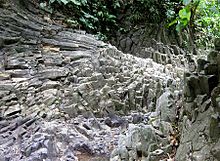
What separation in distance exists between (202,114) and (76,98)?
3.62 metres

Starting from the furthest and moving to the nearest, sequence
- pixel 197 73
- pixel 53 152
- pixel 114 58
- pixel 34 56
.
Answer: pixel 114 58
pixel 34 56
pixel 53 152
pixel 197 73

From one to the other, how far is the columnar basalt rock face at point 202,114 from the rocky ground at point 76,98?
3 centimetres

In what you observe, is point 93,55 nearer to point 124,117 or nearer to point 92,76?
point 92,76

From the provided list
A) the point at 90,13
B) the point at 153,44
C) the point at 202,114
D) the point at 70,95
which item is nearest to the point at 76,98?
the point at 70,95

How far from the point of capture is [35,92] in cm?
629

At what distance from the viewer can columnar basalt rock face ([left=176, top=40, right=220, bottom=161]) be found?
9.50 feet

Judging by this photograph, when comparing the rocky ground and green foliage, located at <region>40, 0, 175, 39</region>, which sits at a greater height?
green foliage, located at <region>40, 0, 175, 39</region>

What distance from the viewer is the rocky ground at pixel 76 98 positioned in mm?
4410

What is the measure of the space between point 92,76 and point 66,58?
95cm

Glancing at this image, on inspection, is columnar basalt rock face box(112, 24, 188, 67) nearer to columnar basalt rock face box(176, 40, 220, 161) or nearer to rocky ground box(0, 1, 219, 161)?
rocky ground box(0, 1, 219, 161)

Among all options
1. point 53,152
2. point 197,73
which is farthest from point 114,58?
point 197,73

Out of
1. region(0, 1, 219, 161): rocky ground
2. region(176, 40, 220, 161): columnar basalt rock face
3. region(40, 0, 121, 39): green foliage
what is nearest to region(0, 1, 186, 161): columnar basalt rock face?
region(0, 1, 219, 161): rocky ground

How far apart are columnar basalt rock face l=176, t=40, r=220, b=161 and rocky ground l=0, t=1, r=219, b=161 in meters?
0.03

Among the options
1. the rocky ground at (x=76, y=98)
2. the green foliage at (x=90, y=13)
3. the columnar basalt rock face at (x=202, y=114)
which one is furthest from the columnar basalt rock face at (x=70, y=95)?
the green foliage at (x=90, y=13)
